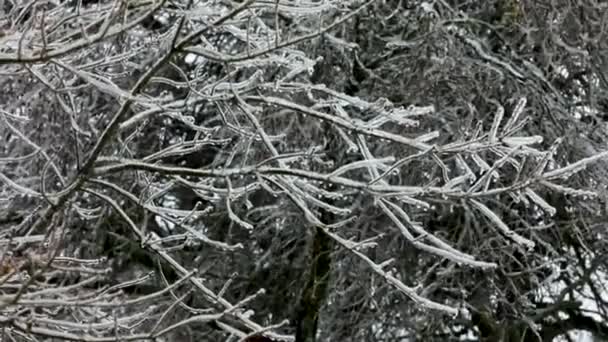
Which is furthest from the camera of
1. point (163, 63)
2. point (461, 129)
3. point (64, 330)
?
point (461, 129)

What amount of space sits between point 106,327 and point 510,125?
165cm

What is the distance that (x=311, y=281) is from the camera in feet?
21.4

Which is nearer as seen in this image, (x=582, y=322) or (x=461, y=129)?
(x=461, y=129)

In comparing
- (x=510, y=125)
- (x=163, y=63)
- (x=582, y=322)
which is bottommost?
(x=582, y=322)

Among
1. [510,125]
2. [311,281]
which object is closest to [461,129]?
[311,281]

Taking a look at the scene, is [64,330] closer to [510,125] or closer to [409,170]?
[510,125]

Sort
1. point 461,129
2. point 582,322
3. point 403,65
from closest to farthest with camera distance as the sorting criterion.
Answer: point 461,129
point 403,65
point 582,322

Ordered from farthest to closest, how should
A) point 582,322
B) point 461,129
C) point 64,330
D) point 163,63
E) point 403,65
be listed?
point 582,322
point 403,65
point 461,129
point 64,330
point 163,63

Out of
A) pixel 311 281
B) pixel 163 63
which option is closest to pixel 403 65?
pixel 311 281

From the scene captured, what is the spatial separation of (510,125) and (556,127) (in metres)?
2.87

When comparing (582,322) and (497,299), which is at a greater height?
(497,299)

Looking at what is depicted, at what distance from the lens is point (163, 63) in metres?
3.47

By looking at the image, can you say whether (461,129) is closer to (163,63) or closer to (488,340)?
(488,340)

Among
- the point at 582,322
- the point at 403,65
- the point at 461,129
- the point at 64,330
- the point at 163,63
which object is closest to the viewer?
the point at 163,63
